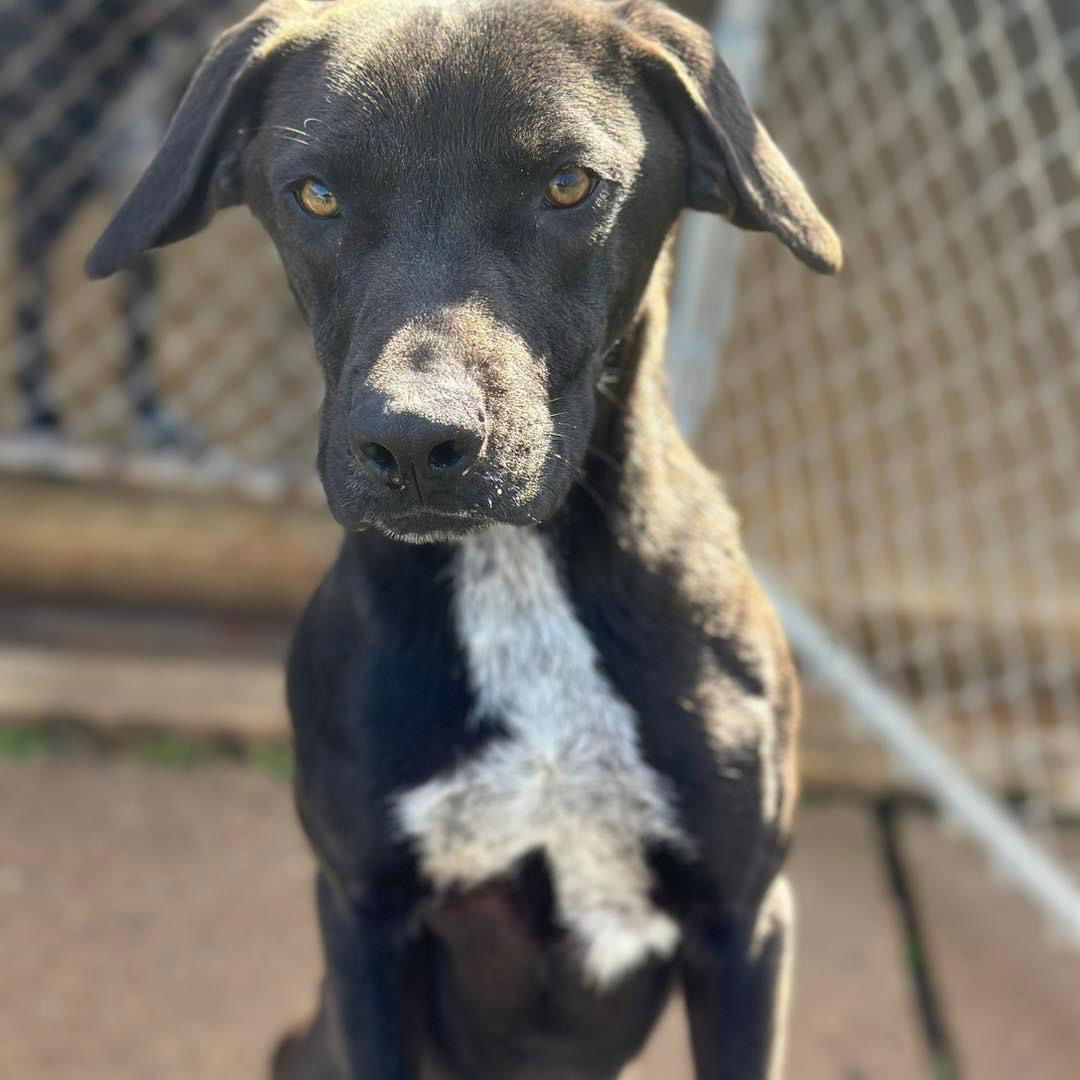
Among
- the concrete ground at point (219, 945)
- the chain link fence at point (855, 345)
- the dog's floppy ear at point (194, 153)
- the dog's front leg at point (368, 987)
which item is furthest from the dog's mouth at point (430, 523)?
the chain link fence at point (855, 345)

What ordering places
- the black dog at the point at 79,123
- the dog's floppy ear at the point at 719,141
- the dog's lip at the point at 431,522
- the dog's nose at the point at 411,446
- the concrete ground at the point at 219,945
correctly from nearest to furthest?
the dog's nose at the point at 411,446 → the dog's lip at the point at 431,522 → the dog's floppy ear at the point at 719,141 → the concrete ground at the point at 219,945 → the black dog at the point at 79,123

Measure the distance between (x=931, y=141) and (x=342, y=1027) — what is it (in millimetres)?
3634

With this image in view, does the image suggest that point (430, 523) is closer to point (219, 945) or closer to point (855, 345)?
point (219, 945)

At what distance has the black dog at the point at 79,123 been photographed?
3.63 metres

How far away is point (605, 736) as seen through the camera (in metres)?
1.83

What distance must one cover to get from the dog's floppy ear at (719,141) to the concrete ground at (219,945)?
1.56 metres

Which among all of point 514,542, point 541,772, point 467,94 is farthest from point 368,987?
point 467,94

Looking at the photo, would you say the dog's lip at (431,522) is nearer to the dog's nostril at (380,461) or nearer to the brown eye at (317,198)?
the dog's nostril at (380,461)

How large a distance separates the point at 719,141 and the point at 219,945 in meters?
1.82

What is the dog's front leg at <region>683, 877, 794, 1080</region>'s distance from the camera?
190 cm

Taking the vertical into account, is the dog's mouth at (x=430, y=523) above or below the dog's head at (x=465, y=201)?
below

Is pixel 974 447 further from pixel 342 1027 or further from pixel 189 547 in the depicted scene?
pixel 342 1027

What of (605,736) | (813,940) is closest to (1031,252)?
(813,940)

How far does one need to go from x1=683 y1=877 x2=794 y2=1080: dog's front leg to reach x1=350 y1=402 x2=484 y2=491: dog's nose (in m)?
0.74
